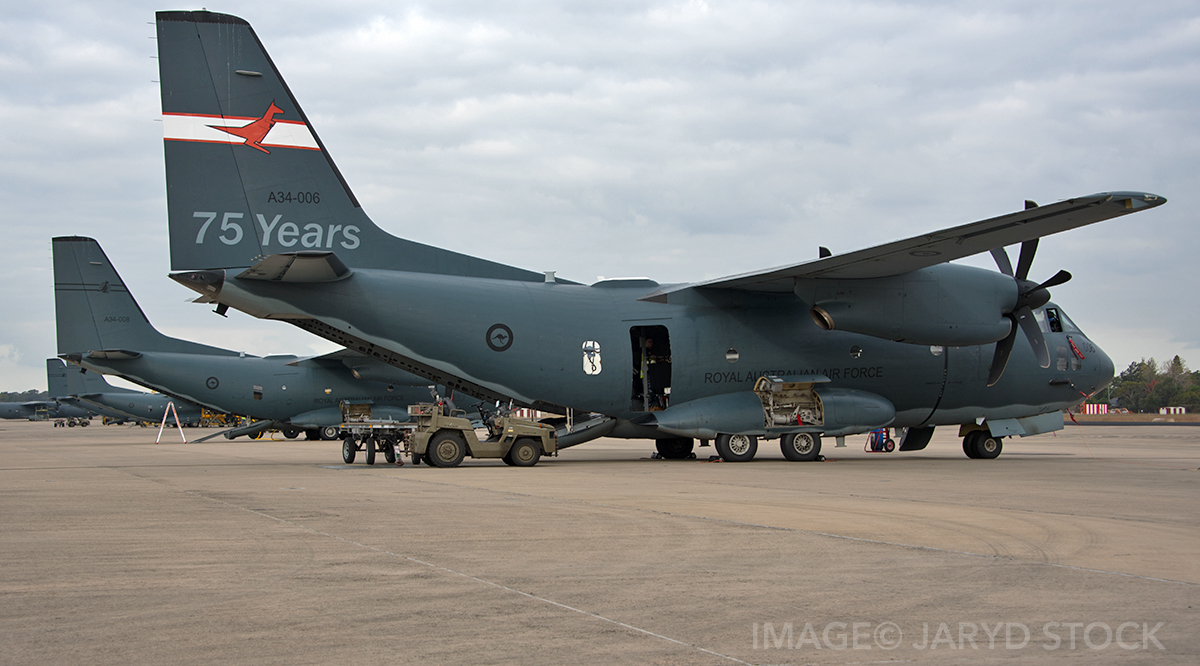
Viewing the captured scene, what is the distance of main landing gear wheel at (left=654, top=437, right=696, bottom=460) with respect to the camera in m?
24.6

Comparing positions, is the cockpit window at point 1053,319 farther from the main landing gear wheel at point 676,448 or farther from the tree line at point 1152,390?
the tree line at point 1152,390

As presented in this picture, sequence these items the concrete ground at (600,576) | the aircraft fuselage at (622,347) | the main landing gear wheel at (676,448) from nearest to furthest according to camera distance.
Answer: the concrete ground at (600,576) < the aircraft fuselage at (622,347) < the main landing gear wheel at (676,448)

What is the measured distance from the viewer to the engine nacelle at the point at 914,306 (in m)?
21.2

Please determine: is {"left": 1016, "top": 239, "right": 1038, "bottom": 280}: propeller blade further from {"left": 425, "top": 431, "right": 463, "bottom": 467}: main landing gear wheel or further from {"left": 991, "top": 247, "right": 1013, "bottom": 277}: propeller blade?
{"left": 425, "top": 431, "right": 463, "bottom": 467}: main landing gear wheel

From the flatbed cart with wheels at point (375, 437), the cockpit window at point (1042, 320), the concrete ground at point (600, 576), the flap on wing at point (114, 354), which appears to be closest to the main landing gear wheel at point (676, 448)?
the flatbed cart with wheels at point (375, 437)

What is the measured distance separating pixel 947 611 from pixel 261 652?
415 centimetres

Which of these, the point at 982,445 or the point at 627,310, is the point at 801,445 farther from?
the point at 982,445

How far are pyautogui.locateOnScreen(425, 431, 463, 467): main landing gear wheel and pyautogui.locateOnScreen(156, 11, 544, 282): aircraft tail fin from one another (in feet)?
14.6

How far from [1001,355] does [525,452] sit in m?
12.2

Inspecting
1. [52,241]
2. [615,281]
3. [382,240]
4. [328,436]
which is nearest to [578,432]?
[615,281]

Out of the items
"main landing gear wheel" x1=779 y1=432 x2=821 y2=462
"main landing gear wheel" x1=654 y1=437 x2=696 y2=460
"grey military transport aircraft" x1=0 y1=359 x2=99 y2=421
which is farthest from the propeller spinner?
"grey military transport aircraft" x1=0 y1=359 x2=99 y2=421

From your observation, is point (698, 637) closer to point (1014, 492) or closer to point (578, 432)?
point (1014, 492)

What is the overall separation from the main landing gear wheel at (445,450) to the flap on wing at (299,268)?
13.7 ft

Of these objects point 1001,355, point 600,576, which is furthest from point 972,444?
point 600,576
